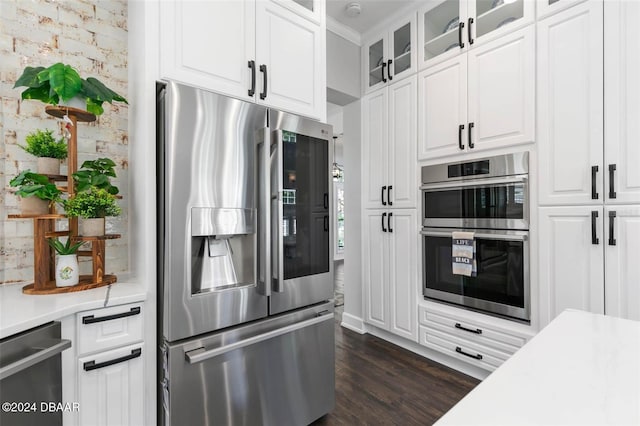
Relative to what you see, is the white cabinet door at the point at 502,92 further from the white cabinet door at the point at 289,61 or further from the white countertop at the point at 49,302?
the white countertop at the point at 49,302

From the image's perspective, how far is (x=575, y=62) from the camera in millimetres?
1898

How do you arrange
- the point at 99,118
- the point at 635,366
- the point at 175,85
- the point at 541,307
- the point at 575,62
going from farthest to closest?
the point at 541,307 → the point at 575,62 → the point at 99,118 → the point at 175,85 → the point at 635,366

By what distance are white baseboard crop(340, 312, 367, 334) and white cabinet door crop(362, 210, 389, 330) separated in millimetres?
148

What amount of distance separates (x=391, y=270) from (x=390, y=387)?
1010 millimetres

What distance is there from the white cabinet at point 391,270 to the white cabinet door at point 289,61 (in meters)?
1.35

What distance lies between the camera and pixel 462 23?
2420 millimetres

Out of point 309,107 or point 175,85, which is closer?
point 175,85

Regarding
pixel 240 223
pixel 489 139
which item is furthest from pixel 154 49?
pixel 489 139

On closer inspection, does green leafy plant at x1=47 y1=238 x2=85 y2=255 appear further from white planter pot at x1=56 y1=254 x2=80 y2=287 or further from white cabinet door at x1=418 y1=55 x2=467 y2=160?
white cabinet door at x1=418 y1=55 x2=467 y2=160

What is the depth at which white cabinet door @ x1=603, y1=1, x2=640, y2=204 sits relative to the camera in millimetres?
1695

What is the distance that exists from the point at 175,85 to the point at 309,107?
0.85 meters

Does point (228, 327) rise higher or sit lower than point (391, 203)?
lower

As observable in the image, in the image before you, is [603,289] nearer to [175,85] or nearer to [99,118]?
[175,85]

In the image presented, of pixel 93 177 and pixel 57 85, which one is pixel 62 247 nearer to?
pixel 93 177
